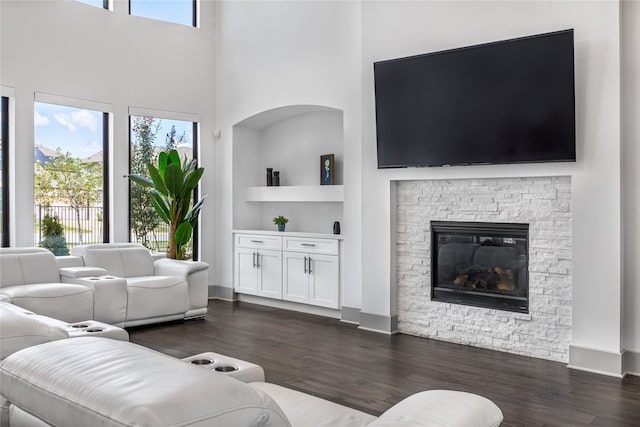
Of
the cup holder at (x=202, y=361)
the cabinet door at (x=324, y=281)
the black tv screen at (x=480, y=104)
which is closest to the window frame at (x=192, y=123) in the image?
the cabinet door at (x=324, y=281)

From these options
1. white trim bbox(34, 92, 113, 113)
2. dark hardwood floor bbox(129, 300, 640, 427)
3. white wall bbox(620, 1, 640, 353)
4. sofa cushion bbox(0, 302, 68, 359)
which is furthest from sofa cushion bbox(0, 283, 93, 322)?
white wall bbox(620, 1, 640, 353)

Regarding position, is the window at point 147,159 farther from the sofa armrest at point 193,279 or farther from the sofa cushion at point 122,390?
the sofa cushion at point 122,390

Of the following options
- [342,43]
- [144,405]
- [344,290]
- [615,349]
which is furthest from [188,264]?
[144,405]

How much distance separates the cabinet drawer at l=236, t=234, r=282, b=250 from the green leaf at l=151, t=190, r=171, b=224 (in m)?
1.01

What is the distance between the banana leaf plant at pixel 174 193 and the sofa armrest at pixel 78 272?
3.93 ft

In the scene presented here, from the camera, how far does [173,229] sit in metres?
6.71

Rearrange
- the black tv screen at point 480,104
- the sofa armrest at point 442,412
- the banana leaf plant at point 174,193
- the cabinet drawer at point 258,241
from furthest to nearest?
the cabinet drawer at point 258,241 → the banana leaf plant at point 174,193 → the black tv screen at point 480,104 → the sofa armrest at point 442,412

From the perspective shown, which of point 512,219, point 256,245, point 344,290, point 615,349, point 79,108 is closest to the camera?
point 615,349

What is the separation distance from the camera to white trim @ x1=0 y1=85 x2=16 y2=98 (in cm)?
580

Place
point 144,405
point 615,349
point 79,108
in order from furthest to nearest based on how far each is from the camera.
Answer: point 79,108
point 615,349
point 144,405

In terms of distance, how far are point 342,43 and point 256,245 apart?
2676 millimetres

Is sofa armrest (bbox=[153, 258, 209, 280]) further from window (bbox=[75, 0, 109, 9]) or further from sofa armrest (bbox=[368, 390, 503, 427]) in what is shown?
sofa armrest (bbox=[368, 390, 503, 427])

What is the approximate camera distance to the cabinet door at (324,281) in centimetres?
612

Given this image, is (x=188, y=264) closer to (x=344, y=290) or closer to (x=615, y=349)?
(x=344, y=290)
